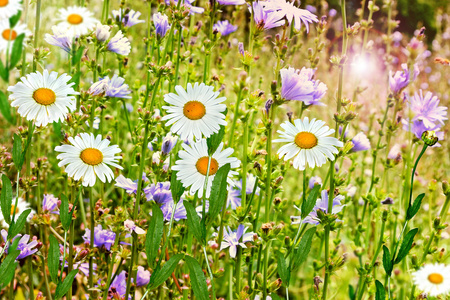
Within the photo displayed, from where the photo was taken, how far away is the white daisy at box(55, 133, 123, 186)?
730 millimetres

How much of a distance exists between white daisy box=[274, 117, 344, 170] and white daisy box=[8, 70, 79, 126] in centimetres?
39

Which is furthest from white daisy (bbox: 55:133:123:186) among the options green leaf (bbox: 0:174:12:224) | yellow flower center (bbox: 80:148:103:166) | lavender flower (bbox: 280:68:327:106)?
lavender flower (bbox: 280:68:327:106)

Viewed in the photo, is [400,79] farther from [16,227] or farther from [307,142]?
[16,227]

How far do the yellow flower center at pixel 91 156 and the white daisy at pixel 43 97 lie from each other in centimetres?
8

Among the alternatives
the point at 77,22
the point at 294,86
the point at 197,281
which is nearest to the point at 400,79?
the point at 294,86

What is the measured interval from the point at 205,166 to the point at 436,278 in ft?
1.51

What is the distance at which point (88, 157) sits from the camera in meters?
0.75

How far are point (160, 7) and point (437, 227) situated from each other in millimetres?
894

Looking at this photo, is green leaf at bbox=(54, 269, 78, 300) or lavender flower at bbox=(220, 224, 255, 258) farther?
lavender flower at bbox=(220, 224, 255, 258)

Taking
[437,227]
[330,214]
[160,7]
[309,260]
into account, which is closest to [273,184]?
[330,214]

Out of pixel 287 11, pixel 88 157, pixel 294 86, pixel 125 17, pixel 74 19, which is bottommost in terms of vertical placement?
pixel 88 157

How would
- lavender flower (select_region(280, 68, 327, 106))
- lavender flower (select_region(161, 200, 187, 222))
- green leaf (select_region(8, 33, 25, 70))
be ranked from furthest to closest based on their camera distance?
Answer: lavender flower (select_region(161, 200, 187, 222))
lavender flower (select_region(280, 68, 327, 106))
green leaf (select_region(8, 33, 25, 70))

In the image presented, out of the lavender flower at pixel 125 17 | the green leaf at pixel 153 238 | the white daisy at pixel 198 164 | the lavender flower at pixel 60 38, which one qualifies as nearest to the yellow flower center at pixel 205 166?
the white daisy at pixel 198 164

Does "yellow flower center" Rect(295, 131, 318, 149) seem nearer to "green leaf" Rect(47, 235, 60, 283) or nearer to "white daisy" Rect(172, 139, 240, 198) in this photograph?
"white daisy" Rect(172, 139, 240, 198)
